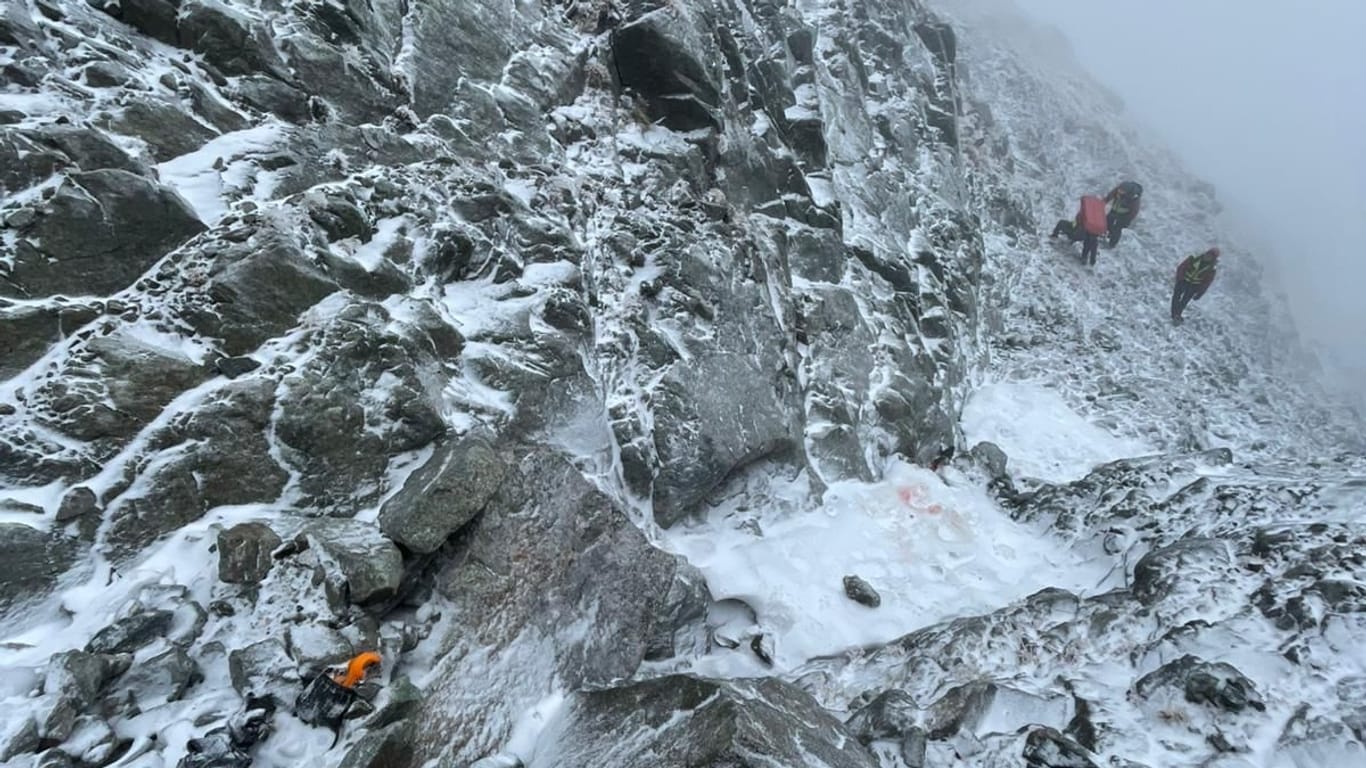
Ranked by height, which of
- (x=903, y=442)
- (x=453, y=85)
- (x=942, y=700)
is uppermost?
(x=453, y=85)

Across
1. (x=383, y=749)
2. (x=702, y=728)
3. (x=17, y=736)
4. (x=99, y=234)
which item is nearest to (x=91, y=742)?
(x=17, y=736)

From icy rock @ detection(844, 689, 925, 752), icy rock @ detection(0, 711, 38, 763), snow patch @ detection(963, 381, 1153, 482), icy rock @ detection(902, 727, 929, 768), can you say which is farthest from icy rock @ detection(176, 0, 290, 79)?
snow patch @ detection(963, 381, 1153, 482)

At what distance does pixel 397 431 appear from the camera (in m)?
5.77

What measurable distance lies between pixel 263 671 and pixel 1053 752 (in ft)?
18.8

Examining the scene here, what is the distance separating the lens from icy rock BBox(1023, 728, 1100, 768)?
4727 millimetres

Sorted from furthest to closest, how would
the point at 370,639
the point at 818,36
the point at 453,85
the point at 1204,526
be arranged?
the point at 818,36 < the point at 453,85 < the point at 1204,526 < the point at 370,639

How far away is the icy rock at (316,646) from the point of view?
4.12m

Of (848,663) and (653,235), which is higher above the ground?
(653,235)

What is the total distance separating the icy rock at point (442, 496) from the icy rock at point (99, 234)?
2.88 metres

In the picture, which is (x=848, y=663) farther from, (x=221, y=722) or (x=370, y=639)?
(x=221, y=722)

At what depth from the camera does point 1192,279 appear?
19.0 m

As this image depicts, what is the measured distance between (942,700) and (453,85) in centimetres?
937

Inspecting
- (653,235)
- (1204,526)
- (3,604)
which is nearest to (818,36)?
(653,235)

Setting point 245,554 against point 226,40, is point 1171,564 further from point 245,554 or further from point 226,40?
A: point 226,40
